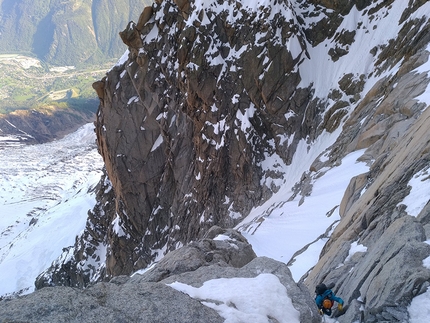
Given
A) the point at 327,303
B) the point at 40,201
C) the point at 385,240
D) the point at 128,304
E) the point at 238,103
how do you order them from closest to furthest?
the point at 128,304
the point at 327,303
the point at 385,240
the point at 238,103
the point at 40,201

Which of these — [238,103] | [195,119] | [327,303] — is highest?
[238,103]

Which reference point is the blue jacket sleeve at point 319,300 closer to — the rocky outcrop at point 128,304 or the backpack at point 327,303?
the backpack at point 327,303

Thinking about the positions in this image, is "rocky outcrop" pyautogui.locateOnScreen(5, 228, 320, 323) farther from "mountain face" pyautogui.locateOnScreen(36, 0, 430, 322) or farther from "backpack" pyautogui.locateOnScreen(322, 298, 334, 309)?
"mountain face" pyautogui.locateOnScreen(36, 0, 430, 322)

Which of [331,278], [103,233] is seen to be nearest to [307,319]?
[331,278]

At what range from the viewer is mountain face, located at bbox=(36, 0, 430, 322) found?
104ft

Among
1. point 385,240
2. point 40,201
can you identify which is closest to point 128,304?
point 385,240

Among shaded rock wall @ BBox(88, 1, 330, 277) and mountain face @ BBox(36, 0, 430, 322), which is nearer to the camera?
mountain face @ BBox(36, 0, 430, 322)

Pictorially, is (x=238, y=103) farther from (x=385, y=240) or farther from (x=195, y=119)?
(x=385, y=240)

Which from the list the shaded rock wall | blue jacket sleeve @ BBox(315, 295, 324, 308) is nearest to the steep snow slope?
the shaded rock wall

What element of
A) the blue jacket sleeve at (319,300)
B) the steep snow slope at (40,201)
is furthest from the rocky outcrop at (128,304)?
the steep snow slope at (40,201)

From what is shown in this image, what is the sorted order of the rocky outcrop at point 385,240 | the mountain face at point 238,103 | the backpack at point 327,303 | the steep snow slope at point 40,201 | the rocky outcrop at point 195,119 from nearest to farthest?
the rocky outcrop at point 385,240 → the backpack at point 327,303 → the mountain face at point 238,103 → the rocky outcrop at point 195,119 → the steep snow slope at point 40,201

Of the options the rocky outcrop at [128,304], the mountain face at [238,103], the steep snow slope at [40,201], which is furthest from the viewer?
the steep snow slope at [40,201]

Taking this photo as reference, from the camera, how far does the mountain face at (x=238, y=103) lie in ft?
104

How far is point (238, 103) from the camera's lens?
42719mm
